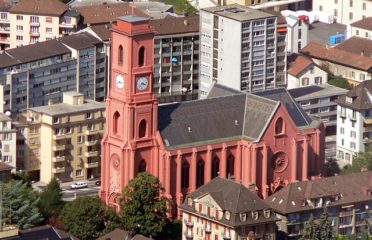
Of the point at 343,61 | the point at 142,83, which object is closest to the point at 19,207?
the point at 142,83

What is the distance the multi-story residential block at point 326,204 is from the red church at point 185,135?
16.6 ft

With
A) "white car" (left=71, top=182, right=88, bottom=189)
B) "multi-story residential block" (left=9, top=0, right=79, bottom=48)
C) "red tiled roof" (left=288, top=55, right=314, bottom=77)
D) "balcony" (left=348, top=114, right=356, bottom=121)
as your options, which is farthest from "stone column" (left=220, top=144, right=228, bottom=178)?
"multi-story residential block" (left=9, top=0, right=79, bottom=48)

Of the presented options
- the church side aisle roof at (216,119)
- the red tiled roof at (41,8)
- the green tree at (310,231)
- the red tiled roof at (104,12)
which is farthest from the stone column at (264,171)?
the red tiled roof at (41,8)

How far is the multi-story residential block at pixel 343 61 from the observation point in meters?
166

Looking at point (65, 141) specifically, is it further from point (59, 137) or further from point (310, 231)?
point (310, 231)

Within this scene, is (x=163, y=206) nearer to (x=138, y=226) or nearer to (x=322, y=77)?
(x=138, y=226)

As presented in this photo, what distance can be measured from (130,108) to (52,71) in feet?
61.5

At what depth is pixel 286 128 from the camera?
14150cm

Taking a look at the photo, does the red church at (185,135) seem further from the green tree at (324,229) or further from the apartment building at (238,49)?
the apartment building at (238,49)

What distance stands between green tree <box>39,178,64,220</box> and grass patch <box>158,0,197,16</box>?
144 feet

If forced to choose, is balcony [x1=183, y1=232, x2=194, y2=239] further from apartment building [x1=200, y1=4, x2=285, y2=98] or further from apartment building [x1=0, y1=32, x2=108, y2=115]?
apartment building [x1=200, y1=4, x2=285, y2=98]

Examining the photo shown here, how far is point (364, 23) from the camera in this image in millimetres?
176250

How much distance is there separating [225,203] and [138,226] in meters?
6.34

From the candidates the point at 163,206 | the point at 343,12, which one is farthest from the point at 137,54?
the point at 343,12
